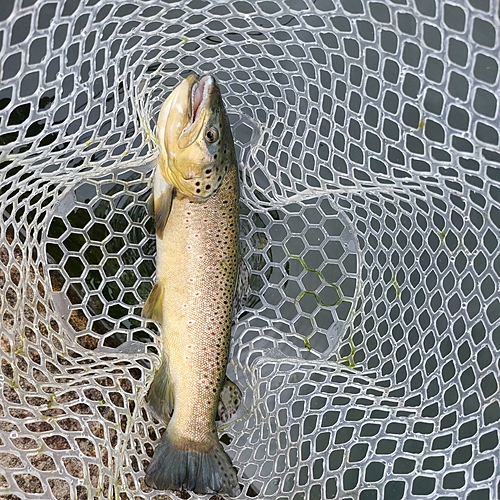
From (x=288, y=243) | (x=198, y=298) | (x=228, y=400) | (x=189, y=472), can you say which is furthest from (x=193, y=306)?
(x=288, y=243)

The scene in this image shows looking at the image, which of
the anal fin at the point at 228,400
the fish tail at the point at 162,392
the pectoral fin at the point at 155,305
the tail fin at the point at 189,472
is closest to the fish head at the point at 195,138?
the pectoral fin at the point at 155,305

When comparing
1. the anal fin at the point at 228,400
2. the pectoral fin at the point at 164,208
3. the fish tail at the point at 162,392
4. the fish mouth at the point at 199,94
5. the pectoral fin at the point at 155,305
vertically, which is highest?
the fish mouth at the point at 199,94

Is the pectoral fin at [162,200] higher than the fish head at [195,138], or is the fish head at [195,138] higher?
the fish head at [195,138]

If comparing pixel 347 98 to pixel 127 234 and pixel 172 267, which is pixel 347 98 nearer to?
pixel 172 267

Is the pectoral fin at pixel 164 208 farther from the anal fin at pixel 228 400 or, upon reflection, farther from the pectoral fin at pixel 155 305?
the anal fin at pixel 228 400

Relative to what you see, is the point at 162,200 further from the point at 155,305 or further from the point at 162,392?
the point at 162,392

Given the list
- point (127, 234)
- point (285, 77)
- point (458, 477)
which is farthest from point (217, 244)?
point (458, 477)
